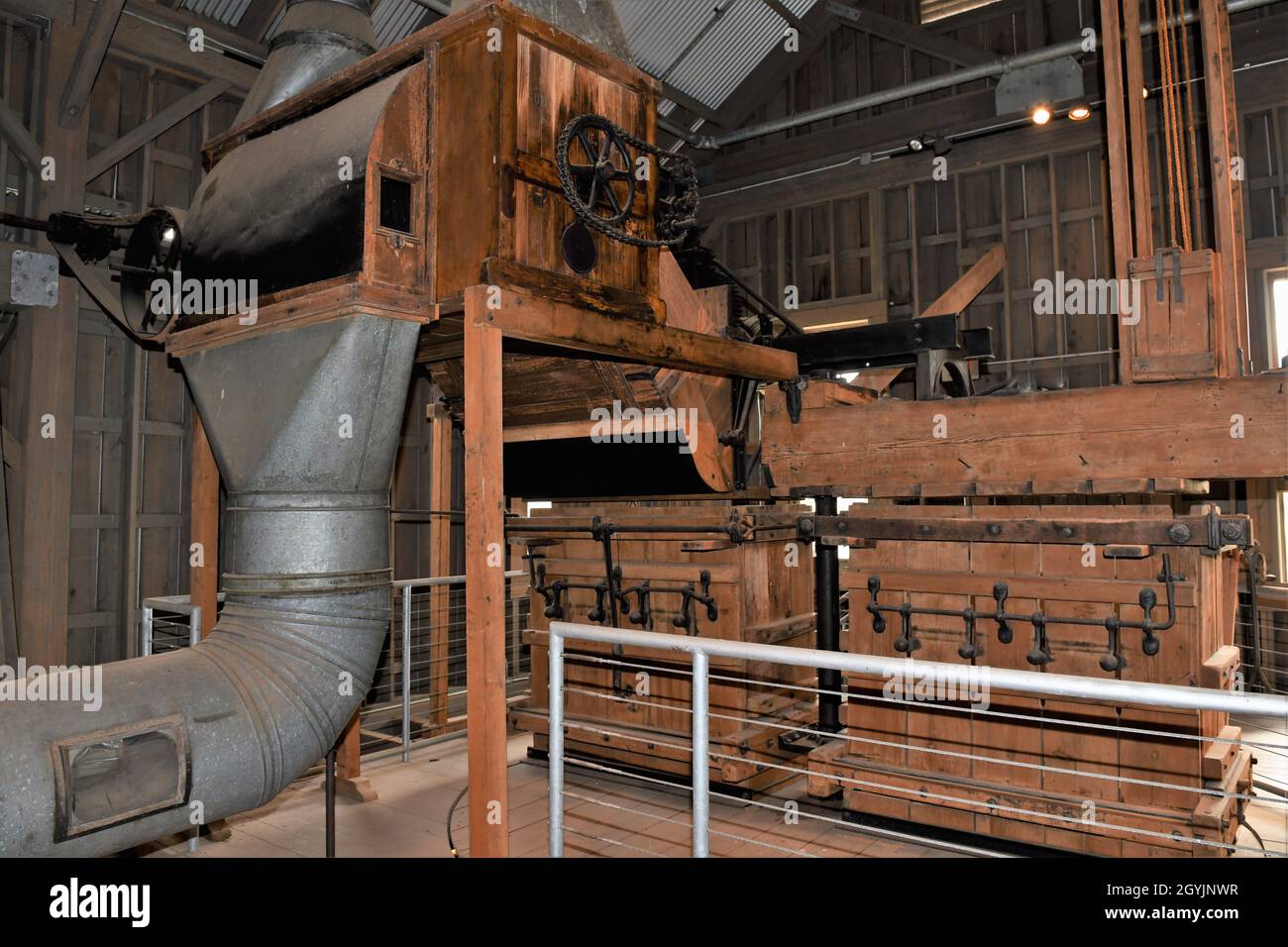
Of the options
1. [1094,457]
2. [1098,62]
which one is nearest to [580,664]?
[1094,457]

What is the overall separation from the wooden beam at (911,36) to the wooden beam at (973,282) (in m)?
1.97

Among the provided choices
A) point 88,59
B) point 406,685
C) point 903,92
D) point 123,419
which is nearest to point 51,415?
point 123,419

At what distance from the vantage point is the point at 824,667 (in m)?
2.79

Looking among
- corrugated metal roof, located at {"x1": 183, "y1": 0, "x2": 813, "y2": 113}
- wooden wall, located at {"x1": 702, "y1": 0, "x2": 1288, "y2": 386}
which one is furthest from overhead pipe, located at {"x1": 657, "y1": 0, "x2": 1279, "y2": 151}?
corrugated metal roof, located at {"x1": 183, "y1": 0, "x2": 813, "y2": 113}

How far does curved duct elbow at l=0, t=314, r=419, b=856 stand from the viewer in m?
3.08

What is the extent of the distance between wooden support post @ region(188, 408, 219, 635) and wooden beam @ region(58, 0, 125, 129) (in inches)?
118

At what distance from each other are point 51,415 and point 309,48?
134 inches

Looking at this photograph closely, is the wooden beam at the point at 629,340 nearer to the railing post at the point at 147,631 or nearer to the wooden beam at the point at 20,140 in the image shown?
the railing post at the point at 147,631

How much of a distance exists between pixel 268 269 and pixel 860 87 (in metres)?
9.08

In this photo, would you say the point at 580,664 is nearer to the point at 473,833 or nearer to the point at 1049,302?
the point at 473,833

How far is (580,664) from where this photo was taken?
18.7 feet

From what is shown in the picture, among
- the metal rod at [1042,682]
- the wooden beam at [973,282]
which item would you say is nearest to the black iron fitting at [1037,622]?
the metal rod at [1042,682]

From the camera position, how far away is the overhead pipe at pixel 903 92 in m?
8.49

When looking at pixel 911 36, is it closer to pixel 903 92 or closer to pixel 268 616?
pixel 903 92
